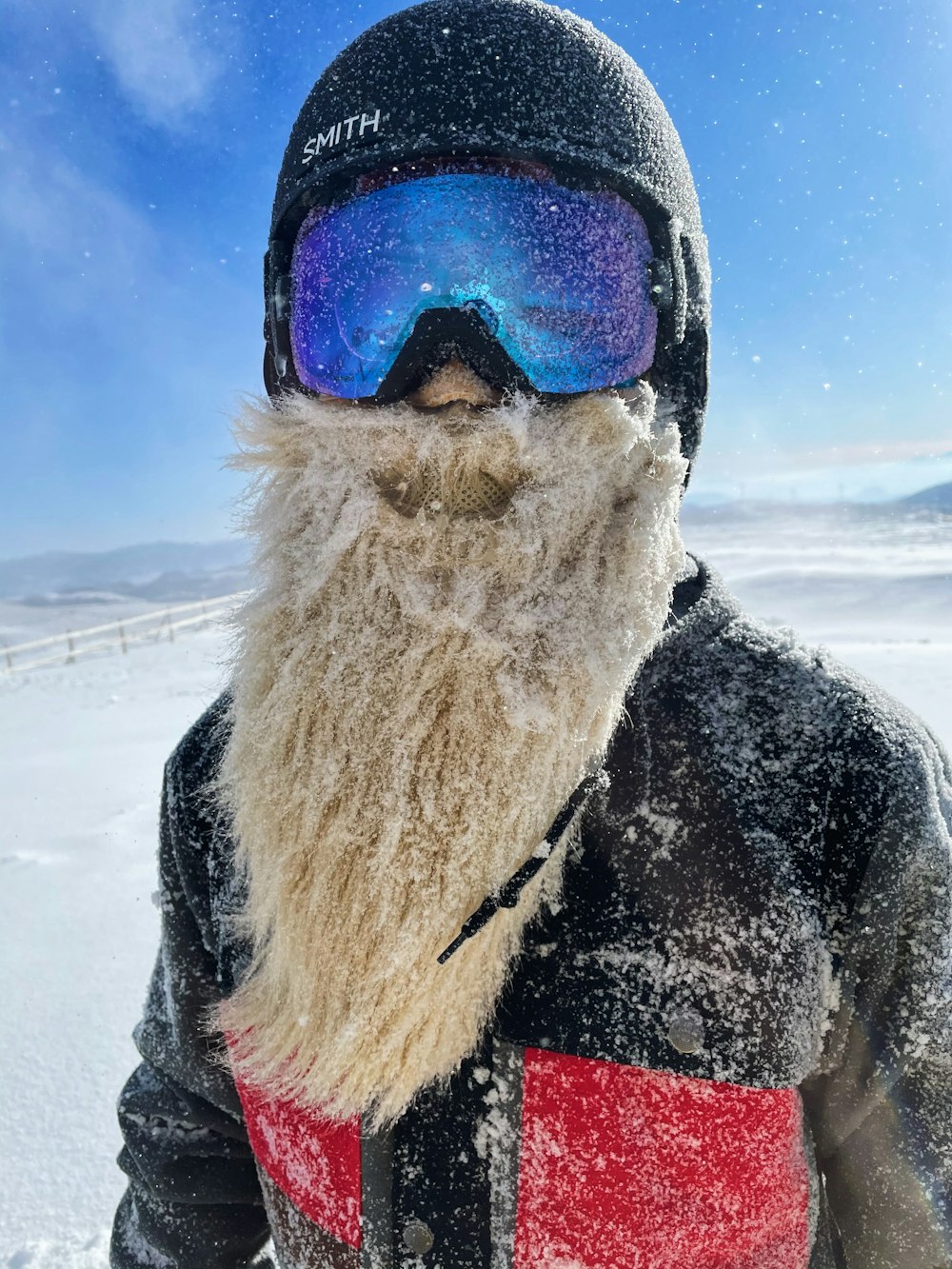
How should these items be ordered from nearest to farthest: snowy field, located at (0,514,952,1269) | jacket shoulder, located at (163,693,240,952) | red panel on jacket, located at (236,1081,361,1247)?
1. red panel on jacket, located at (236,1081,361,1247)
2. jacket shoulder, located at (163,693,240,952)
3. snowy field, located at (0,514,952,1269)

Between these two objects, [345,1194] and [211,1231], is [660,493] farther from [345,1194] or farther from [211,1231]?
[211,1231]

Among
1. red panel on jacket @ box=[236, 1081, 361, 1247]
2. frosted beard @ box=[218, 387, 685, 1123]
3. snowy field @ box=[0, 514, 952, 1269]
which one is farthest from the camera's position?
snowy field @ box=[0, 514, 952, 1269]

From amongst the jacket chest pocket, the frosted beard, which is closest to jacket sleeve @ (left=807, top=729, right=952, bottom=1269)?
the jacket chest pocket

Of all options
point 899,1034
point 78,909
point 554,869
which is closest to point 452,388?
point 554,869

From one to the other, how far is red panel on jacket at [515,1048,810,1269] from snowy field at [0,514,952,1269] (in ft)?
2.26

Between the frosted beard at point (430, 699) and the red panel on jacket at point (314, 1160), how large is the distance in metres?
0.11

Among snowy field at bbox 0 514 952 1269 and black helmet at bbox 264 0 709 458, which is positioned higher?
black helmet at bbox 264 0 709 458

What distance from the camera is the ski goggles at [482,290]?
101 cm

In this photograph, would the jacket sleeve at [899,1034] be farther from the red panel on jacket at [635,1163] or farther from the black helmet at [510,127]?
the black helmet at [510,127]

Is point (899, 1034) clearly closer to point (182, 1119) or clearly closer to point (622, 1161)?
point (622, 1161)

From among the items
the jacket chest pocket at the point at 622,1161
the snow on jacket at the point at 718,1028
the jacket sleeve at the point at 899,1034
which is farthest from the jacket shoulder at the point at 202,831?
the jacket sleeve at the point at 899,1034

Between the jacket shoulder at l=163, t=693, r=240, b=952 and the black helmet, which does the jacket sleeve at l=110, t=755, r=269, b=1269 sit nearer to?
the jacket shoulder at l=163, t=693, r=240, b=952

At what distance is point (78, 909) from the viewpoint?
3.90 metres

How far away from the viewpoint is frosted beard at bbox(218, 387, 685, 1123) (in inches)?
31.4
